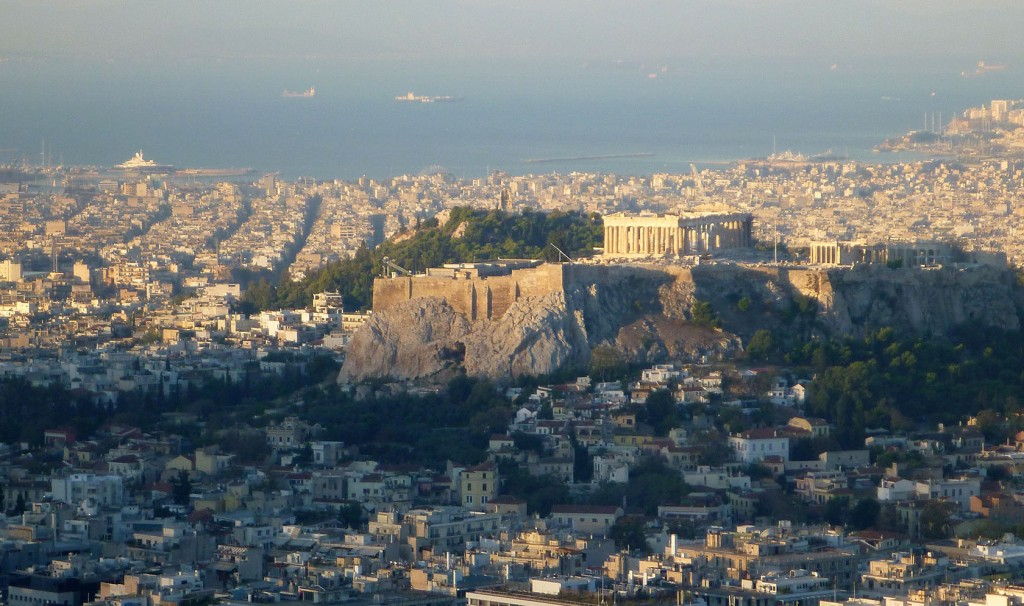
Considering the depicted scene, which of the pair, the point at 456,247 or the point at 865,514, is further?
the point at 456,247

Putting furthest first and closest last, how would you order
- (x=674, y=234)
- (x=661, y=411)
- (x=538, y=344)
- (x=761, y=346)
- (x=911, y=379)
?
(x=674, y=234), (x=761, y=346), (x=538, y=344), (x=911, y=379), (x=661, y=411)

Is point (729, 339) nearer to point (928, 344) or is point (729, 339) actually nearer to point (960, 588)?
point (928, 344)

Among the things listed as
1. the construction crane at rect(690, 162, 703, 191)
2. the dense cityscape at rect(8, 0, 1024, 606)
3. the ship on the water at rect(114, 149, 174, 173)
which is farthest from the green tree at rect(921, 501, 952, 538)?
the ship on the water at rect(114, 149, 174, 173)

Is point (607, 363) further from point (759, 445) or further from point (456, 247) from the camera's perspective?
point (456, 247)

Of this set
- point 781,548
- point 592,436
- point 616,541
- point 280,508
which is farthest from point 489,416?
point 781,548

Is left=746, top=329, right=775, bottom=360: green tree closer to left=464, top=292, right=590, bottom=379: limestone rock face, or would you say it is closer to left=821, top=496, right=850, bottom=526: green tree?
left=464, top=292, right=590, bottom=379: limestone rock face

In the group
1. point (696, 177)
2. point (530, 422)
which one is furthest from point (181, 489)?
point (696, 177)
